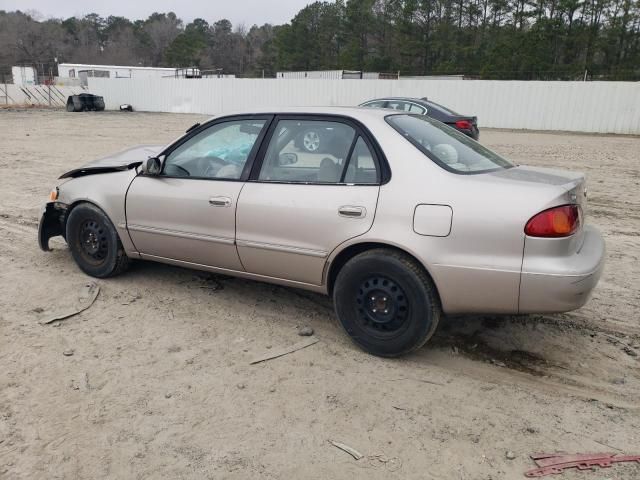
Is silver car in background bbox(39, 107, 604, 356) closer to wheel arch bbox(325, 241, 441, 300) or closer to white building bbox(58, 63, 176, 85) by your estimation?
wheel arch bbox(325, 241, 441, 300)

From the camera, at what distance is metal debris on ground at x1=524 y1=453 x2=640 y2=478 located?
256cm

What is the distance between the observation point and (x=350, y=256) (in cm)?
362

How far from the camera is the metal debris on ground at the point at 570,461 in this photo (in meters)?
2.56

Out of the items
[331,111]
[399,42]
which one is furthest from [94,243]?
[399,42]

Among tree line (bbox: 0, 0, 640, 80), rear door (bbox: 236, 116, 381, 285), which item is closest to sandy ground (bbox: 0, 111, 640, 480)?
rear door (bbox: 236, 116, 381, 285)

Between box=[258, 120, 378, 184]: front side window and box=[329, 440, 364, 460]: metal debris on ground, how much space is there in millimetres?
1606

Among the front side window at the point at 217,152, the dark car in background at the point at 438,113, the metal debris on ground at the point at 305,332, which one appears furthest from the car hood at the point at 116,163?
the dark car in background at the point at 438,113

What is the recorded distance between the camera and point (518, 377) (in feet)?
11.1

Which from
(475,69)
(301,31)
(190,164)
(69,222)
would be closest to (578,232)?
(190,164)

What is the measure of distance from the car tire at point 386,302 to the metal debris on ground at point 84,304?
212 cm

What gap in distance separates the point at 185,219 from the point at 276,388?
1.62 m

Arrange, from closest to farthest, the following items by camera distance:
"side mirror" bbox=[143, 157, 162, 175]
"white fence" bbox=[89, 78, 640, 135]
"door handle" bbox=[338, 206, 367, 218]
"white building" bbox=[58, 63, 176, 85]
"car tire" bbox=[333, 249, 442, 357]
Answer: "car tire" bbox=[333, 249, 442, 357]
"door handle" bbox=[338, 206, 367, 218]
"side mirror" bbox=[143, 157, 162, 175]
"white fence" bbox=[89, 78, 640, 135]
"white building" bbox=[58, 63, 176, 85]

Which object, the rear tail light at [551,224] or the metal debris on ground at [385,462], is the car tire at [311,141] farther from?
the metal debris on ground at [385,462]

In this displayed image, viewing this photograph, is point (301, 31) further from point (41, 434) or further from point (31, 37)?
point (41, 434)
